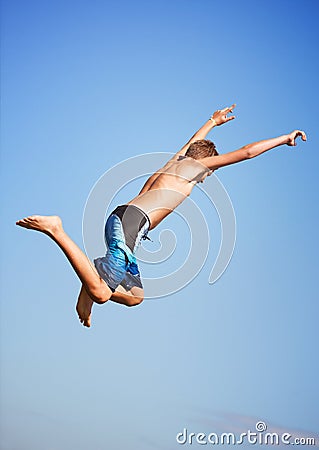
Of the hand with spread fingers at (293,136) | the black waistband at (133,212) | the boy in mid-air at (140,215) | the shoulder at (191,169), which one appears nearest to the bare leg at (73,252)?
the boy in mid-air at (140,215)

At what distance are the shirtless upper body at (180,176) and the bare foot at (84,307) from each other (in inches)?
44.9

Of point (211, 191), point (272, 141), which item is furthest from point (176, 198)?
point (272, 141)

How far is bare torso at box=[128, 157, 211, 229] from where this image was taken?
27.7ft

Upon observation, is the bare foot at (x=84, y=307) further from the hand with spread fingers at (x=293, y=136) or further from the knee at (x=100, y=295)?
the hand with spread fingers at (x=293, y=136)

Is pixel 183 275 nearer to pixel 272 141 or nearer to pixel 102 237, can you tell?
pixel 102 237

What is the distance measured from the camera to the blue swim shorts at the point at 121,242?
8.43 meters

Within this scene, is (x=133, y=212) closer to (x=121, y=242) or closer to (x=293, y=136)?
(x=121, y=242)

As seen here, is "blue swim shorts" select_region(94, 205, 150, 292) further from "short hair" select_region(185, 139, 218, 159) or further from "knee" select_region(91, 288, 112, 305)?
"short hair" select_region(185, 139, 218, 159)

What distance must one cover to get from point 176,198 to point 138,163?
0.70 metres

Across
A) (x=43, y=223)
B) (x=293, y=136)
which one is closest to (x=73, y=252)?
(x=43, y=223)

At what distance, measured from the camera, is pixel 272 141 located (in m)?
8.31

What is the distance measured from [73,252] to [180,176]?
1452 millimetres

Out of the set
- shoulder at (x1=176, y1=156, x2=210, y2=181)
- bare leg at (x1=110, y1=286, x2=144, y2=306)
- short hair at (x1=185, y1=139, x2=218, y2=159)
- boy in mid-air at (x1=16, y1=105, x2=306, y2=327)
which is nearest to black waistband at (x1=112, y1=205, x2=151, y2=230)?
boy in mid-air at (x1=16, y1=105, x2=306, y2=327)

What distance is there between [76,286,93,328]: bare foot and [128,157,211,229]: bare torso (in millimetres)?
1197
